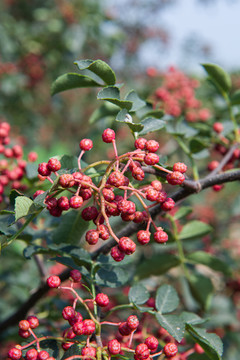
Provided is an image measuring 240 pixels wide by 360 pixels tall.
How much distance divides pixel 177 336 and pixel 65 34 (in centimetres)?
374

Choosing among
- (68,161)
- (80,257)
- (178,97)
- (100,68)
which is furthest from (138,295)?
(178,97)

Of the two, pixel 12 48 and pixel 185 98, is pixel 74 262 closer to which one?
pixel 185 98

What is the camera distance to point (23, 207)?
846 millimetres

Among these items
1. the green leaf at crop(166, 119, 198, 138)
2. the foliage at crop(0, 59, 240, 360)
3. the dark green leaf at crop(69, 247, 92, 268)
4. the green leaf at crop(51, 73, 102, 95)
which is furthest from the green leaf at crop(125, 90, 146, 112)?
A: the dark green leaf at crop(69, 247, 92, 268)

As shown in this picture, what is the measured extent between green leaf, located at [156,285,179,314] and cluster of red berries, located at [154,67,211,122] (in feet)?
4.67

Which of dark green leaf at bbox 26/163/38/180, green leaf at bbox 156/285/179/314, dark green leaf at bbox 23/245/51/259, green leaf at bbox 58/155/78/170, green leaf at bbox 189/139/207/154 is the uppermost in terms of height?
green leaf at bbox 58/155/78/170

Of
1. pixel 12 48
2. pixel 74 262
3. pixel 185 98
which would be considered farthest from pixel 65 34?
pixel 74 262

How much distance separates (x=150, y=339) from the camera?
96cm

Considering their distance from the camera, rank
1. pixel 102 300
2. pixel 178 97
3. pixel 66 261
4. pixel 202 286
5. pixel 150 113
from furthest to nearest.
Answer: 1. pixel 178 97
2. pixel 202 286
3. pixel 150 113
4. pixel 66 261
5. pixel 102 300

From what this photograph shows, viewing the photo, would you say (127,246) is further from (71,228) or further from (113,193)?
(71,228)

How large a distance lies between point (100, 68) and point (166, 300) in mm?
746

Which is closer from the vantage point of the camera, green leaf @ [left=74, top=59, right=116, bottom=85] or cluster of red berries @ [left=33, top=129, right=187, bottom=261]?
cluster of red berries @ [left=33, top=129, right=187, bottom=261]

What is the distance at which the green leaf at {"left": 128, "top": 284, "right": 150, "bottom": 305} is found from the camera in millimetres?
1087

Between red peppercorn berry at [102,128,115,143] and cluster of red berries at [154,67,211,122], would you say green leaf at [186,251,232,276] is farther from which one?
cluster of red berries at [154,67,211,122]
